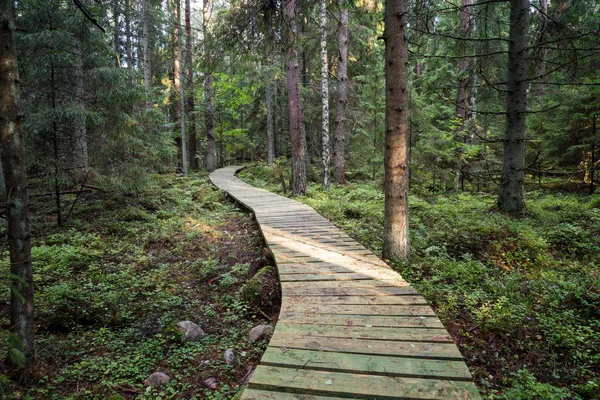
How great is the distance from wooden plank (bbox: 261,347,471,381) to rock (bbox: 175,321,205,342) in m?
1.68

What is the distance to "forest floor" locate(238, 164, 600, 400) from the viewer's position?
309 centimetres

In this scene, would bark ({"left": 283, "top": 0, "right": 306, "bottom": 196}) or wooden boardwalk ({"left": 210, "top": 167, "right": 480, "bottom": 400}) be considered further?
bark ({"left": 283, "top": 0, "right": 306, "bottom": 196})

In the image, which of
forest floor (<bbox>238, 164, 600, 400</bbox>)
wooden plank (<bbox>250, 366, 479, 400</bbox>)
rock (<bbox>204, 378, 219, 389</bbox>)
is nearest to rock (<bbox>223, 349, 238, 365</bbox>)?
rock (<bbox>204, 378, 219, 389</bbox>)

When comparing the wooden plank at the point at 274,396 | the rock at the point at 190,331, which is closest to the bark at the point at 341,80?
the rock at the point at 190,331

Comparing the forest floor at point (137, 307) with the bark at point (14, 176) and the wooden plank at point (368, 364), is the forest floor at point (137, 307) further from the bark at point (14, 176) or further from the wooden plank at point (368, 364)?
the wooden plank at point (368, 364)

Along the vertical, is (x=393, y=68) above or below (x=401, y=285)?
above

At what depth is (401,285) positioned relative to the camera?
420 cm

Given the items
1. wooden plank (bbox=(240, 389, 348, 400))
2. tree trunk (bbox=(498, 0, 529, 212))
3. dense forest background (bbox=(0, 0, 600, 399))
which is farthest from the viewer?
tree trunk (bbox=(498, 0, 529, 212))

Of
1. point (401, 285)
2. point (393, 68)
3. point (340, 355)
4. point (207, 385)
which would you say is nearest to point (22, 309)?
point (207, 385)

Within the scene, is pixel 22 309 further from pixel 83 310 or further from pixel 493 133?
pixel 493 133

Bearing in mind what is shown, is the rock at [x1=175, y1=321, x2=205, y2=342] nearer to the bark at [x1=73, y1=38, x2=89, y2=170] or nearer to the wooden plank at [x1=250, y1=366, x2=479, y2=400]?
the wooden plank at [x1=250, y1=366, x2=479, y2=400]

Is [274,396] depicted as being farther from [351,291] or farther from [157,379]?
[351,291]

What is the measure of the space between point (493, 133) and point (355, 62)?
430 inches

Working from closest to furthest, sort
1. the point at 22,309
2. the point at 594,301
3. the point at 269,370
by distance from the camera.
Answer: the point at 269,370 < the point at 22,309 < the point at 594,301
